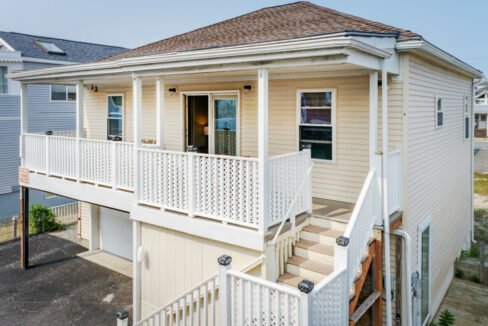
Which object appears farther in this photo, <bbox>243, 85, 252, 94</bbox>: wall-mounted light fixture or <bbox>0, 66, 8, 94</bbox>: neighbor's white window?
<bbox>0, 66, 8, 94</bbox>: neighbor's white window

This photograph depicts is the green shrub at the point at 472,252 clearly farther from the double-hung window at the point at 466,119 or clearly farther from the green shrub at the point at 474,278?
the double-hung window at the point at 466,119

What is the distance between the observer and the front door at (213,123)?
9.20 m

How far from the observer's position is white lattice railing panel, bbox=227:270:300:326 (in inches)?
167

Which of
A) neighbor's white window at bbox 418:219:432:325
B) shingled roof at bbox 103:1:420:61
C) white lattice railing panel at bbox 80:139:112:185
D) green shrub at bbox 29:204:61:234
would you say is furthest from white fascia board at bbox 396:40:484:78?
green shrub at bbox 29:204:61:234

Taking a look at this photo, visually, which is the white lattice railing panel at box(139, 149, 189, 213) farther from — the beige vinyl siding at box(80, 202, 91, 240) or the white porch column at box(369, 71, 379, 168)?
the beige vinyl siding at box(80, 202, 91, 240)

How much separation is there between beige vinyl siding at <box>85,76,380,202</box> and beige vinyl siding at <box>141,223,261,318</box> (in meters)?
2.46

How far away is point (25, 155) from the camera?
1113 cm

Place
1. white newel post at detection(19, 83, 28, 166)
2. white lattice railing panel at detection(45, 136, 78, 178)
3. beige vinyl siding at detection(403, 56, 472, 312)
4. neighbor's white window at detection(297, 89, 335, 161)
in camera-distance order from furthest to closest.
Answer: white newel post at detection(19, 83, 28, 166)
white lattice railing panel at detection(45, 136, 78, 178)
neighbor's white window at detection(297, 89, 335, 161)
beige vinyl siding at detection(403, 56, 472, 312)

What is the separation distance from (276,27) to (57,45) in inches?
702

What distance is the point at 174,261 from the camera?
741cm

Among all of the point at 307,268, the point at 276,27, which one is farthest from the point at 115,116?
the point at 307,268

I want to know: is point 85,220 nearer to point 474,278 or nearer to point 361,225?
point 361,225

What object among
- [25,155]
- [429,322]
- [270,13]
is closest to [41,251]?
[25,155]

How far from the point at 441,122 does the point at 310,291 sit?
6897 millimetres
